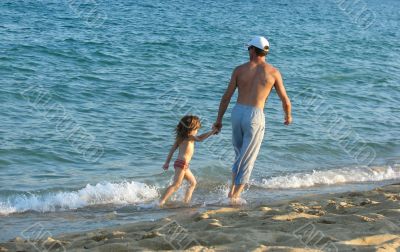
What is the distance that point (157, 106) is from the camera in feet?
41.9

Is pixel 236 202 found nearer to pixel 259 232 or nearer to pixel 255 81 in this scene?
pixel 255 81

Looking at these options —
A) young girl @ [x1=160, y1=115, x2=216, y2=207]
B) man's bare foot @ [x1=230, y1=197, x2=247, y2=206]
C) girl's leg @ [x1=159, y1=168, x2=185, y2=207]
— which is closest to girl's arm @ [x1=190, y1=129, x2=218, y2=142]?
young girl @ [x1=160, y1=115, x2=216, y2=207]

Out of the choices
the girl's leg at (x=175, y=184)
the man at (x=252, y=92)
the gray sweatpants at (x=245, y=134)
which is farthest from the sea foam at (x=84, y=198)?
the man at (x=252, y=92)

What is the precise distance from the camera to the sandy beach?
485 centimetres

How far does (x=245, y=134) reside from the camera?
22.7ft

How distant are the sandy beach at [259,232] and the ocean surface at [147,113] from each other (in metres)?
1.07

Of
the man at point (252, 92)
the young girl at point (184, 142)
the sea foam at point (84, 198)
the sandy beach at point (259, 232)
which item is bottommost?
the sea foam at point (84, 198)

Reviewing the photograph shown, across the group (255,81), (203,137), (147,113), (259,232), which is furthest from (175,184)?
(147,113)

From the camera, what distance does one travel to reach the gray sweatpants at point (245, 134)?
6.84m

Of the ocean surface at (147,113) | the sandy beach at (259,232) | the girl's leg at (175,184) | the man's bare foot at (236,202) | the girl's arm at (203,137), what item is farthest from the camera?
the ocean surface at (147,113)

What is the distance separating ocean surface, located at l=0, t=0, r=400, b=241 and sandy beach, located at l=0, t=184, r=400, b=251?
3.53 ft

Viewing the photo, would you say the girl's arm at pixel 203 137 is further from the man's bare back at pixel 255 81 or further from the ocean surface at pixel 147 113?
the ocean surface at pixel 147 113

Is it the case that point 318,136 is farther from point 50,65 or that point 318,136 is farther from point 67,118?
point 50,65

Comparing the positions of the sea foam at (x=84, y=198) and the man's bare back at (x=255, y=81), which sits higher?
the man's bare back at (x=255, y=81)
